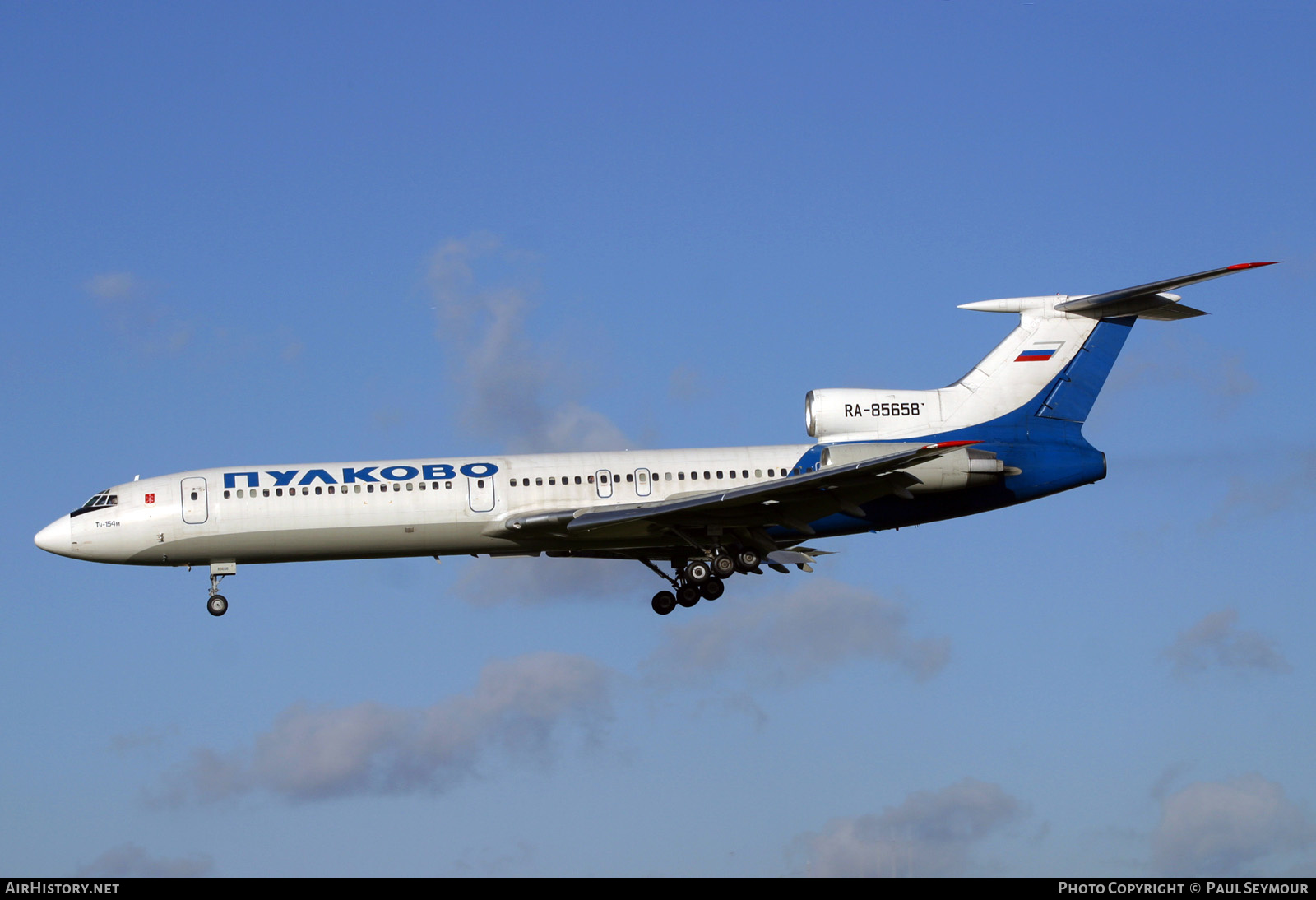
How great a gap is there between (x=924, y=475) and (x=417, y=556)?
13167mm

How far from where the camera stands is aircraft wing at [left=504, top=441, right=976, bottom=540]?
127ft

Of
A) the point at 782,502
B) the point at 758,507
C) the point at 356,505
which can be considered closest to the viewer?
the point at 782,502

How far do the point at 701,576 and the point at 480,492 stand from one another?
642cm

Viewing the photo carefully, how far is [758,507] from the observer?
4031cm

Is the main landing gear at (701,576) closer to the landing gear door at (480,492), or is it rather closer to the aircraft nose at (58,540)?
the landing gear door at (480,492)

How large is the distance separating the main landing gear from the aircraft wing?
1.35 m

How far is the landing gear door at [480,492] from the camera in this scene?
40938mm

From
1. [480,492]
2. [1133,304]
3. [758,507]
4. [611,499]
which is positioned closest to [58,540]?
[480,492]

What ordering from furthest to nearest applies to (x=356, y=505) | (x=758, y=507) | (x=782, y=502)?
1. (x=356, y=505)
2. (x=758, y=507)
3. (x=782, y=502)

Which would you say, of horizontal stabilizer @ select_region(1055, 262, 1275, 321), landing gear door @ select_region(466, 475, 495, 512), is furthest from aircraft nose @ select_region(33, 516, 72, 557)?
horizontal stabilizer @ select_region(1055, 262, 1275, 321)

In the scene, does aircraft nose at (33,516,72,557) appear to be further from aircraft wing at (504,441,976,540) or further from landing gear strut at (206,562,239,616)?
aircraft wing at (504,441,976,540)

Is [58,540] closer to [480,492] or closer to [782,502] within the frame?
[480,492]

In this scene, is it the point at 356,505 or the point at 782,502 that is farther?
the point at 356,505

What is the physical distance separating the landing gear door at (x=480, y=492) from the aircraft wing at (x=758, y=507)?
2.43ft
